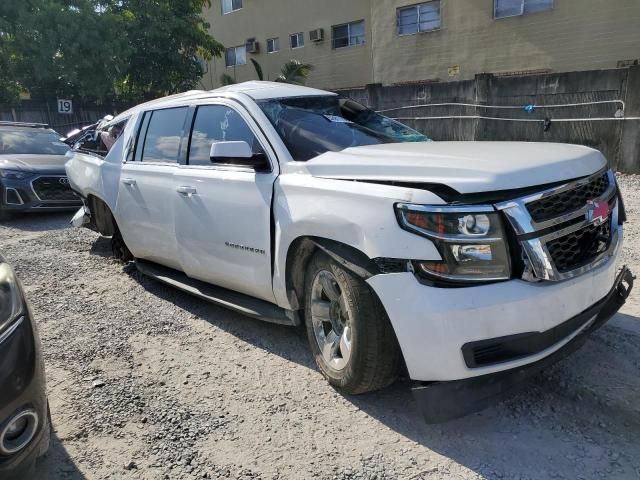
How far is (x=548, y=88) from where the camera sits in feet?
35.4

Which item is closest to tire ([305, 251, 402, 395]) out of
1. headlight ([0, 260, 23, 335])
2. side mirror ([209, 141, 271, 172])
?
side mirror ([209, 141, 271, 172])

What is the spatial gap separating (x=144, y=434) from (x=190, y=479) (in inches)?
19.8

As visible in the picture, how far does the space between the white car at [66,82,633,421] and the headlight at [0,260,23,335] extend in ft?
4.75

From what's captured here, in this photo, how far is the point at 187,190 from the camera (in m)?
3.99

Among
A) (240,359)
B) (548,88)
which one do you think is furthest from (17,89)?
(240,359)

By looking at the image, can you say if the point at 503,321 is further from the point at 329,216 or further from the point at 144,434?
the point at 144,434

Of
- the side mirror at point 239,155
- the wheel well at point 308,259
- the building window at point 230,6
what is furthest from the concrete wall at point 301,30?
the wheel well at point 308,259

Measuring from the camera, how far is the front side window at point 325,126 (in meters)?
3.42

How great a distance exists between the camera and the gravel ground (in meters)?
2.48

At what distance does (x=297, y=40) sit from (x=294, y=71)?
2.37 m

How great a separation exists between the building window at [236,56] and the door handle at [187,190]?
2363 cm

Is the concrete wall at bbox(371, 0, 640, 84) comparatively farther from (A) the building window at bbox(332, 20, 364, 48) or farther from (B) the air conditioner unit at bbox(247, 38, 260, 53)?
(B) the air conditioner unit at bbox(247, 38, 260, 53)

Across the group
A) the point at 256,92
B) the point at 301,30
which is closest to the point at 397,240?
the point at 256,92

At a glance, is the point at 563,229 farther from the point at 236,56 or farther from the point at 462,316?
the point at 236,56
